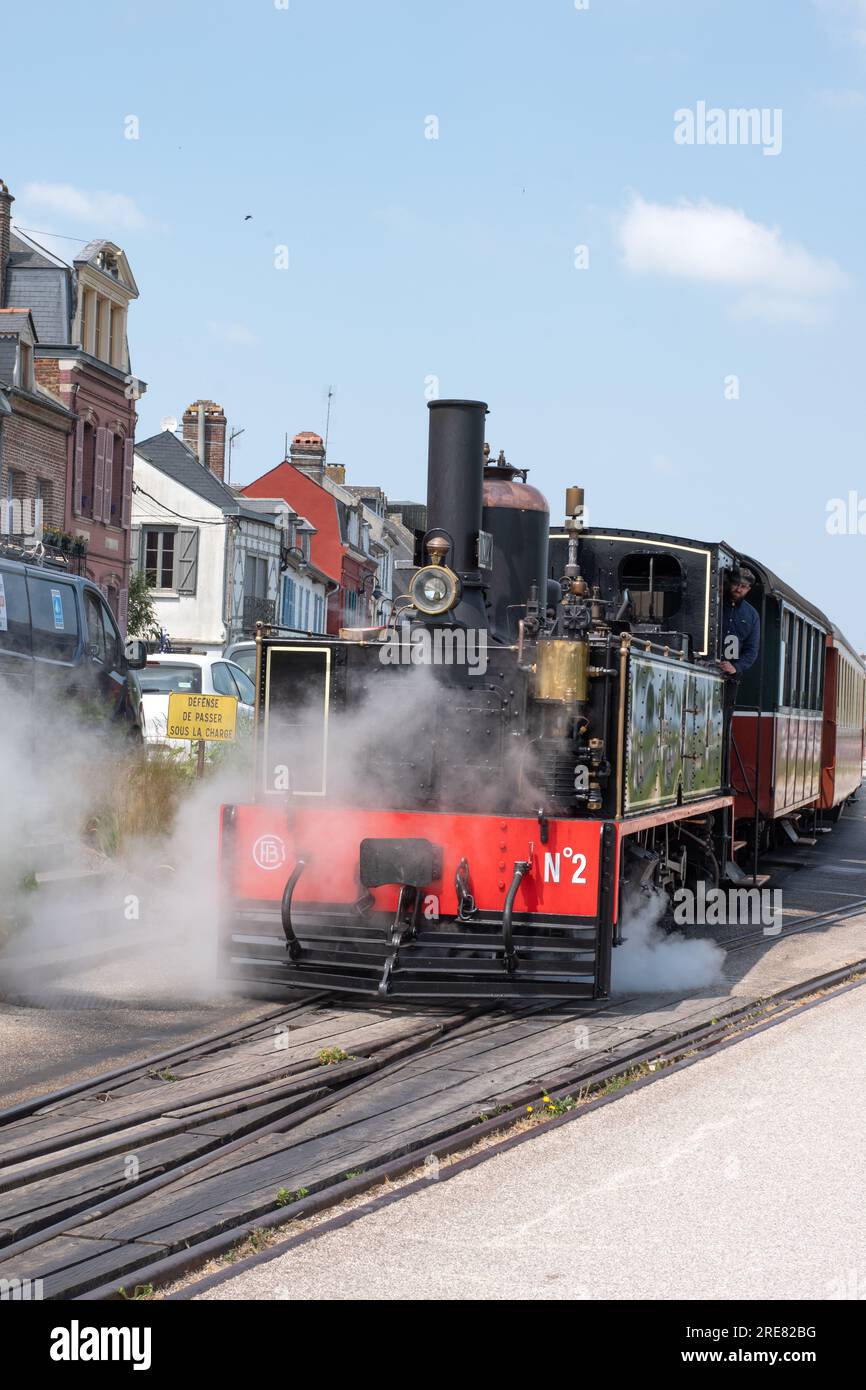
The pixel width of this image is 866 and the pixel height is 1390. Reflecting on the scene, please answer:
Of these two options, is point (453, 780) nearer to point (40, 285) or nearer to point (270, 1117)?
point (270, 1117)

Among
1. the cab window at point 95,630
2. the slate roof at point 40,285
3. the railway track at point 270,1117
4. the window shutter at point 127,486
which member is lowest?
the railway track at point 270,1117

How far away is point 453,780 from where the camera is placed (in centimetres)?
904

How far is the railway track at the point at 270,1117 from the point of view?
4934 millimetres

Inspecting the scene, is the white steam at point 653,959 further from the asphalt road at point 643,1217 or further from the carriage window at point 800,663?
the carriage window at point 800,663

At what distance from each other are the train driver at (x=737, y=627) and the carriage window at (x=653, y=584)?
2.10 feet

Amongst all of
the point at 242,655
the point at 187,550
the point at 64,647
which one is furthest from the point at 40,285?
the point at 64,647

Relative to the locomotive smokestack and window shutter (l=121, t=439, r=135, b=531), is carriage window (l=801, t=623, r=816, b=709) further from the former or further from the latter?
window shutter (l=121, t=439, r=135, b=531)

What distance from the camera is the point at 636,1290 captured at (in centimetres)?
445

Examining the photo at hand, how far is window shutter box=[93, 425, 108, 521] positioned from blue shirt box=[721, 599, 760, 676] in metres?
25.4

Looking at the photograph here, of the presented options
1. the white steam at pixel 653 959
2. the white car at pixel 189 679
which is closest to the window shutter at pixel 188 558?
the white car at pixel 189 679

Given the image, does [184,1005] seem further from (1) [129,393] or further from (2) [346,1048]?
(1) [129,393]

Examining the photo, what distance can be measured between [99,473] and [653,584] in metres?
26.5

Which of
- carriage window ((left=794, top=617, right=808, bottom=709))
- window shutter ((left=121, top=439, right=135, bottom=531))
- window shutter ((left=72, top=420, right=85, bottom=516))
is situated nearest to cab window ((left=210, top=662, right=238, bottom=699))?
carriage window ((left=794, top=617, right=808, bottom=709))
